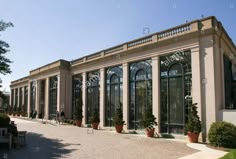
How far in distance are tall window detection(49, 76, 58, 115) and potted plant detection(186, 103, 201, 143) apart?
19.4 m

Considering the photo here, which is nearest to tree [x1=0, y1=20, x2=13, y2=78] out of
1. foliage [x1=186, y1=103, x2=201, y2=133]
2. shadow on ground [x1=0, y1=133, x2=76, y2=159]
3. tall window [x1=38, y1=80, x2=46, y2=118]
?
shadow on ground [x1=0, y1=133, x2=76, y2=159]

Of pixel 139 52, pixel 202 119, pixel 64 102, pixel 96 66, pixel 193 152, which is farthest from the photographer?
pixel 64 102

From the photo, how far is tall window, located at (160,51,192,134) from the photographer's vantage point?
51.1 ft

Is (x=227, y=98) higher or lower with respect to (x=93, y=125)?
higher

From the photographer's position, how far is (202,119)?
47.2ft

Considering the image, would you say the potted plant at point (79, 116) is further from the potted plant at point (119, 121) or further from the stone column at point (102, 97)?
the potted plant at point (119, 121)

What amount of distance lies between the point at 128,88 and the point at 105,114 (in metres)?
3.97

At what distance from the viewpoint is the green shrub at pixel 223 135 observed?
12.0 metres

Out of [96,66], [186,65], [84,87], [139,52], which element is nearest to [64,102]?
[84,87]

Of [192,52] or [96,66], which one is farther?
[96,66]

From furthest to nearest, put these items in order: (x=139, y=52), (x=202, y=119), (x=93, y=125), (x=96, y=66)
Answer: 1. (x=96, y=66)
2. (x=93, y=125)
3. (x=139, y=52)
4. (x=202, y=119)

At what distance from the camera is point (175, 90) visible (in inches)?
642

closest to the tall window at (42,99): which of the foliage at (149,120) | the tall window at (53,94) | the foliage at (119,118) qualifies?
the tall window at (53,94)

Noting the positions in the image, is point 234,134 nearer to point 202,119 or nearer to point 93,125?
point 202,119
